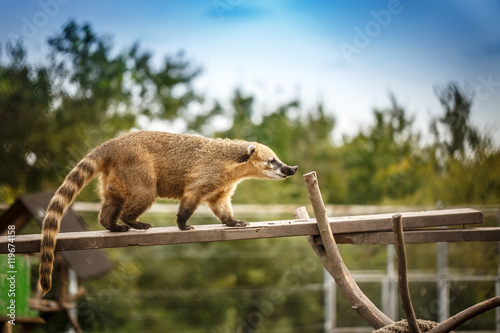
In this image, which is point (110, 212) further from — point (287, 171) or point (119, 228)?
point (287, 171)

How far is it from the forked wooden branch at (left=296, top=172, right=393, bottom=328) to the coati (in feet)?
2.62

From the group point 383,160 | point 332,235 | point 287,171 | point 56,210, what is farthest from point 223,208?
point 383,160

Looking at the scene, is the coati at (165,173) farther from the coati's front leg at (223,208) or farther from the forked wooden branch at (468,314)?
the forked wooden branch at (468,314)

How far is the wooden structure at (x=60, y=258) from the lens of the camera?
5.64 meters

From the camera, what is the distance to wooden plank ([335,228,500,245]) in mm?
3559

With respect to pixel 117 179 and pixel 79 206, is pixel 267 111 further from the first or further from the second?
pixel 117 179

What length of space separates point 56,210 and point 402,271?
2.37 meters

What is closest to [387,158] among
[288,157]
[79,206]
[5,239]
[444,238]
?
[288,157]

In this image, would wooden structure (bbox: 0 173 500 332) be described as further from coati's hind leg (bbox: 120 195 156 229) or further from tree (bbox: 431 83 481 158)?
tree (bbox: 431 83 481 158)

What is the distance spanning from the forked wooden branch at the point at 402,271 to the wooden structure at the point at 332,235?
33 centimetres

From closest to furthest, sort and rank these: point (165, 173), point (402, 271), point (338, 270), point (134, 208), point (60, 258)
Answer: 1. point (402, 271)
2. point (338, 270)
3. point (134, 208)
4. point (165, 173)
5. point (60, 258)

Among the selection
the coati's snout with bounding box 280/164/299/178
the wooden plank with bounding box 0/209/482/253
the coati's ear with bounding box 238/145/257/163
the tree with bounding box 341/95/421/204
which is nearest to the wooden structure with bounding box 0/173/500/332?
the wooden plank with bounding box 0/209/482/253

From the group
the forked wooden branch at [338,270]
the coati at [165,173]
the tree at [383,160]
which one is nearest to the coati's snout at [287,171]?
the coati at [165,173]

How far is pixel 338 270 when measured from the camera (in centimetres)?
359
